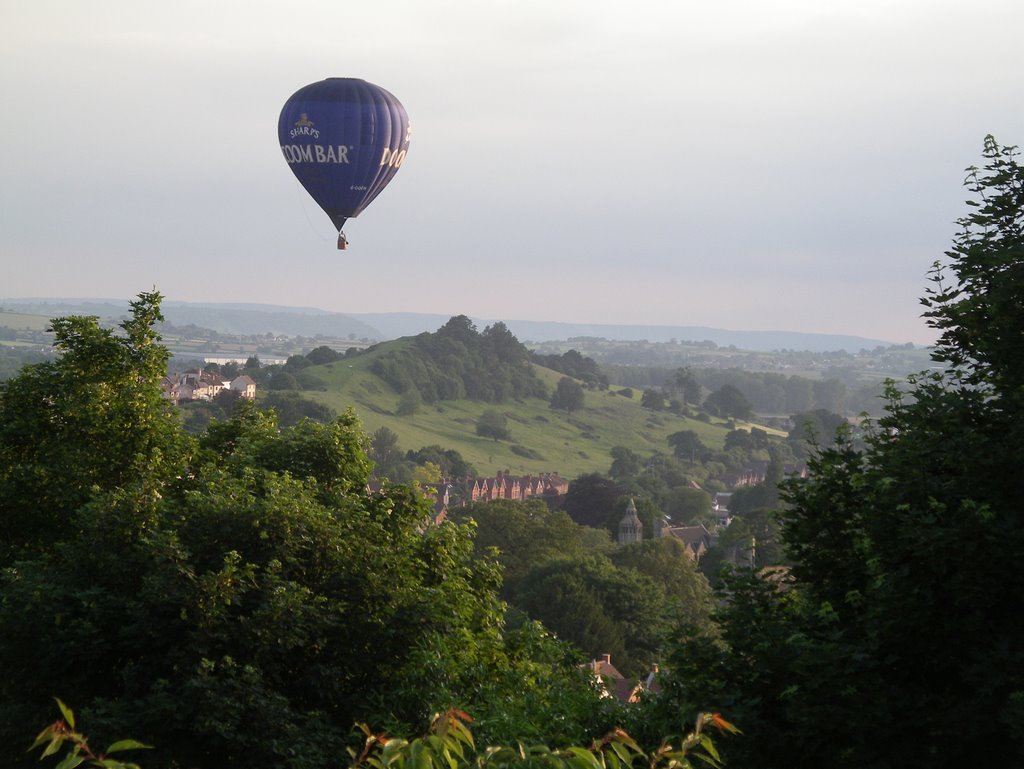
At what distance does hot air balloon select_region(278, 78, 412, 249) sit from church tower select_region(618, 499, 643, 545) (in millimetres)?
64089

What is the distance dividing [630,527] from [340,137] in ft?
221

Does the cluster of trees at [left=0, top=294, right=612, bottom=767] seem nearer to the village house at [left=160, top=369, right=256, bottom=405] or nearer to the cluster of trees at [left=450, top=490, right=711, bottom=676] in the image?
the cluster of trees at [left=450, top=490, right=711, bottom=676]

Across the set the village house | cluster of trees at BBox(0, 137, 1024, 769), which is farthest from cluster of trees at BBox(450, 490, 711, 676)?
the village house

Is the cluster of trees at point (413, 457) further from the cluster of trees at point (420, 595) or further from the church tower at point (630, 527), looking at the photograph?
the cluster of trees at point (420, 595)

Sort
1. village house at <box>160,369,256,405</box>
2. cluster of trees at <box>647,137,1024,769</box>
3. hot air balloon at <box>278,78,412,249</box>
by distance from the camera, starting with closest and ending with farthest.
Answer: cluster of trees at <box>647,137,1024,769</box> < hot air balloon at <box>278,78,412,249</box> < village house at <box>160,369,256,405</box>

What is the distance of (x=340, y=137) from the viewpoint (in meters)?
44.3

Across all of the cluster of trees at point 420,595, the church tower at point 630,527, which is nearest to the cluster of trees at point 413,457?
the church tower at point 630,527

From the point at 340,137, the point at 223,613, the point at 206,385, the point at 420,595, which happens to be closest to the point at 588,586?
the point at 340,137

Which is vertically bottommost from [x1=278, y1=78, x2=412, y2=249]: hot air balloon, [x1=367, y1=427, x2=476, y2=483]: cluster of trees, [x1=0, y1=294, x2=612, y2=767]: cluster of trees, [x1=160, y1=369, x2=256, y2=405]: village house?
[x1=367, y1=427, x2=476, y2=483]: cluster of trees

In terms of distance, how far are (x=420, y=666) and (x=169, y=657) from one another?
364 cm

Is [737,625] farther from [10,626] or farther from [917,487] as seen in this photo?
[10,626]

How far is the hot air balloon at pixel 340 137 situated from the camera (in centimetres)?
4400

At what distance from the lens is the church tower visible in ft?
344

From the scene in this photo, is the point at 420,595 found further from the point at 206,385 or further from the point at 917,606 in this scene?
the point at 206,385
